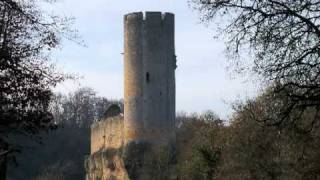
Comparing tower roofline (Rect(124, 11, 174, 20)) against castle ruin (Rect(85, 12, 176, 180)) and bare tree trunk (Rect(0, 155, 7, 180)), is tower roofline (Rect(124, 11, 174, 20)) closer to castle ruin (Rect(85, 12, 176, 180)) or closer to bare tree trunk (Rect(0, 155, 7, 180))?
castle ruin (Rect(85, 12, 176, 180))

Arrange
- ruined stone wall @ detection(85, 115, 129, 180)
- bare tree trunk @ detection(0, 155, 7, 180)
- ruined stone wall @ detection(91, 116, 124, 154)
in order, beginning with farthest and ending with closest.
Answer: ruined stone wall @ detection(91, 116, 124, 154) → ruined stone wall @ detection(85, 115, 129, 180) → bare tree trunk @ detection(0, 155, 7, 180)

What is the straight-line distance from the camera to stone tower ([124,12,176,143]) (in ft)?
140

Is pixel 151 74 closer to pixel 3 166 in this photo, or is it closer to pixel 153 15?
pixel 153 15

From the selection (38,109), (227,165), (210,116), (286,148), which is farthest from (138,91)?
(38,109)

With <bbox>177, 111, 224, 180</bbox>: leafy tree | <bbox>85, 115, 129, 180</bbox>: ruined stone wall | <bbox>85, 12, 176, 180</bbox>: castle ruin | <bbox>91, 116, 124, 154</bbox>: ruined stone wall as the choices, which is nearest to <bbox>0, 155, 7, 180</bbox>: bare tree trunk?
<bbox>177, 111, 224, 180</bbox>: leafy tree

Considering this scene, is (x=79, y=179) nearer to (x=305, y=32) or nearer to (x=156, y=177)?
(x=156, y=177)

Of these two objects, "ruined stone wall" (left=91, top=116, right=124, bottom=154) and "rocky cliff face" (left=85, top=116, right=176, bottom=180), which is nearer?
"rocky cliff face" (left=85, top=116, right=176, bottom=180)

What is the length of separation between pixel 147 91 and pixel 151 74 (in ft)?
3.49

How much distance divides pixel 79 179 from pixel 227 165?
147 ft

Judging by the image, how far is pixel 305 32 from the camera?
8.84 metres

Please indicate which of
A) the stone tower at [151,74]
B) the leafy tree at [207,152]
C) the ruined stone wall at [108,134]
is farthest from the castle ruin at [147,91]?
the leafy tree at [207,152]

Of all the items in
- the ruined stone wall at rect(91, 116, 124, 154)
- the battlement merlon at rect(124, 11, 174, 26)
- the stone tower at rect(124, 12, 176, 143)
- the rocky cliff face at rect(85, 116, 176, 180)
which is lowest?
the rocky cliff face at rect(85, 116, 176, 180)

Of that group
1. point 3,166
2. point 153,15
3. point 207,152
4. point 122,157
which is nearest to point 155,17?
point 153,15

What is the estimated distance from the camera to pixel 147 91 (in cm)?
4294
